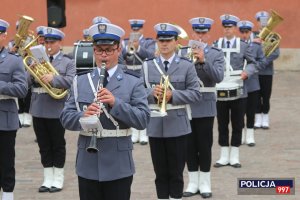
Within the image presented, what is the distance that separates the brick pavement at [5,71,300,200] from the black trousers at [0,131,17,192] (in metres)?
1.05

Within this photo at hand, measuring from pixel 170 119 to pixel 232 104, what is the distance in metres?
3.19

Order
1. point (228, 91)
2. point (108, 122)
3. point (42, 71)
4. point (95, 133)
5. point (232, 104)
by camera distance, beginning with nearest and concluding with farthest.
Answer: point (95, 133)
point (108, 122)
point (42, 71)
point (228, 91)
point (232, 104)

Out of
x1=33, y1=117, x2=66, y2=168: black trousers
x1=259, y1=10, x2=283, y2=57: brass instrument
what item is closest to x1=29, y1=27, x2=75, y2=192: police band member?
x1=33, y1=117, x2=66, y2=168: black trousers

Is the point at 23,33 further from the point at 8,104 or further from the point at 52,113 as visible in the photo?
the point at 8,104

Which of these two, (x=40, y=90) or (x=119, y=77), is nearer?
(x=119, y=77)

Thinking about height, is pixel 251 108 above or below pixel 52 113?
below

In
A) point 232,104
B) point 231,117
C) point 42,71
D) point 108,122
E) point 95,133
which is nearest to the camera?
point 95,133

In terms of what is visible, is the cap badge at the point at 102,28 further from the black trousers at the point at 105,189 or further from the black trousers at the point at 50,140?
the black trousers at the point at 50,140

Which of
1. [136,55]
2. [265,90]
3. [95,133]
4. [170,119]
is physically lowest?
[265,90]

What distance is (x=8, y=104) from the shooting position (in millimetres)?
8945

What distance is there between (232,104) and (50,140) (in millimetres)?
2995

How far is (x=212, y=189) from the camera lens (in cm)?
1038


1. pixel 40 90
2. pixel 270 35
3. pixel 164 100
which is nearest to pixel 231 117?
pixel 270 35

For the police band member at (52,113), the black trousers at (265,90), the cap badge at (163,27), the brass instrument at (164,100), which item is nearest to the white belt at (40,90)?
the police band member at (52,113)
